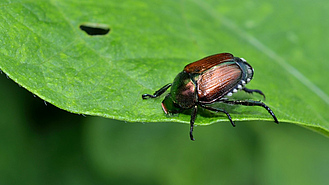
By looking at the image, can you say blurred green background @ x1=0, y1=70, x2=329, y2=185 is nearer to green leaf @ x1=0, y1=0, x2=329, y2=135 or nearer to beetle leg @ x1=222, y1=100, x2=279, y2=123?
green leaf @ x1=0, y1=0, x2=329, y2=135

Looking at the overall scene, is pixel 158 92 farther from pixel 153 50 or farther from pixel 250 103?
pixel 250 103

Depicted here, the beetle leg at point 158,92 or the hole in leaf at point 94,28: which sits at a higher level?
the hole in leaf at point 94,28

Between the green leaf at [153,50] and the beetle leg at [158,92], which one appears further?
the beetle leg at [158,92]

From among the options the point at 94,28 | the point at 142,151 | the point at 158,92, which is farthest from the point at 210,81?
the point at 142,151

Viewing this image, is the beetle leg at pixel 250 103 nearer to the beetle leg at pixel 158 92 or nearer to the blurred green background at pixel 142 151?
the beetle leg at pixel 158 92

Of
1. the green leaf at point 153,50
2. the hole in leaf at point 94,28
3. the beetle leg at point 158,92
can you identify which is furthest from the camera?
the hole in leaf at point 94,28

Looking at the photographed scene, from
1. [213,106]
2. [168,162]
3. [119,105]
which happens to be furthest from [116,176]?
[119,105]

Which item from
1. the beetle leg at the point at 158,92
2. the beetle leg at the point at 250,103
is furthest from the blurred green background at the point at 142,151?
the beetle leg at the point at 250,103
